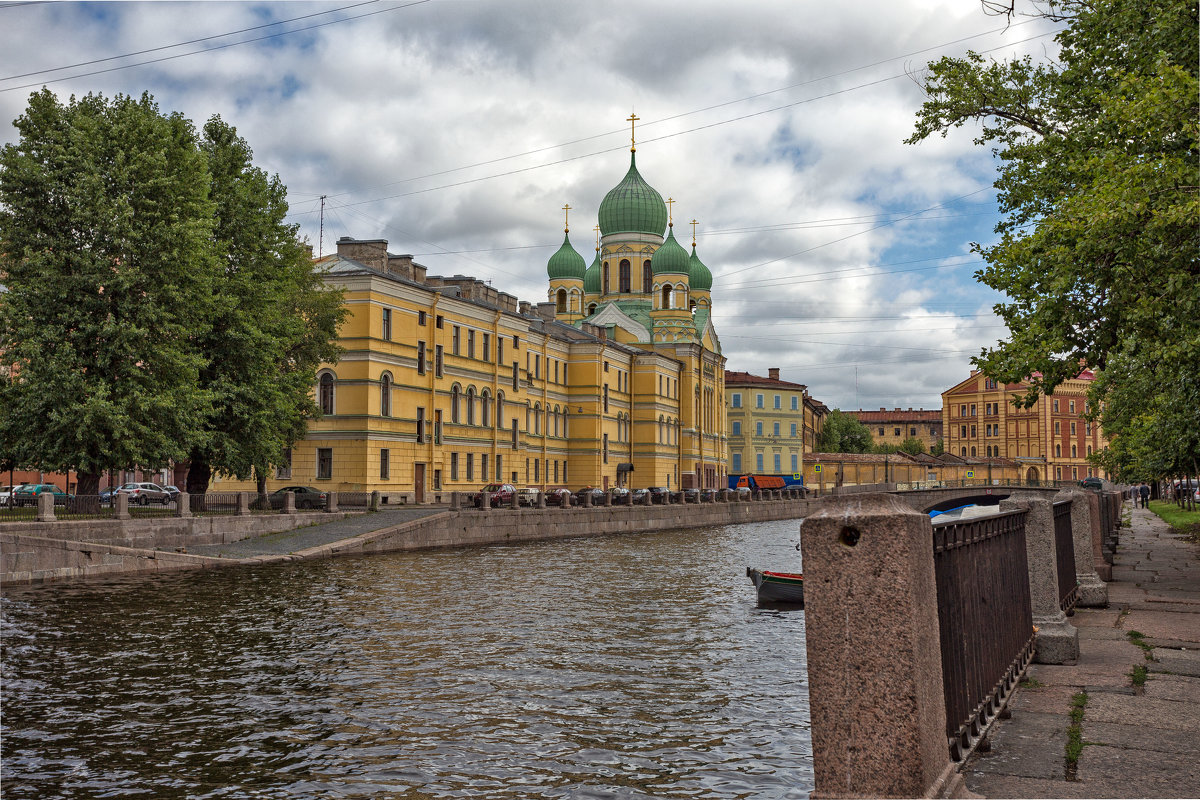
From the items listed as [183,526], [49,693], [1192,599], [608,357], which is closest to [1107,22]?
[1192,599]

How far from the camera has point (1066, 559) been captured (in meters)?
12.2

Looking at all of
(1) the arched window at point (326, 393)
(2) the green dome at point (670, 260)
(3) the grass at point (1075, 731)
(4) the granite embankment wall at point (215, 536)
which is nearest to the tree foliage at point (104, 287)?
(4) the granite embankment wall at point (215, 536)

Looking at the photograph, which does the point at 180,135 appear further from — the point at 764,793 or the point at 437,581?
the point at 764,793

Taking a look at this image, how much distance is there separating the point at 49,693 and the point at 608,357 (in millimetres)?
59590

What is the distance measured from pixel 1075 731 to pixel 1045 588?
2723 millimetres

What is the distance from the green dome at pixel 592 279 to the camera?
9075 cm

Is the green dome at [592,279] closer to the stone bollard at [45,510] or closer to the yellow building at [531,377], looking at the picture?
the yellow building at [531,377]

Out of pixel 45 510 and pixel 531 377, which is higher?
pixel 531 377

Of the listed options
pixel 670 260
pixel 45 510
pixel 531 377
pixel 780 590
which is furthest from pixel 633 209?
pixel 780 590

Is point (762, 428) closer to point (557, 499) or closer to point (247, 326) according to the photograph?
point (557, 499)

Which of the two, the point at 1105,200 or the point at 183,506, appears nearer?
the point at 1105,200

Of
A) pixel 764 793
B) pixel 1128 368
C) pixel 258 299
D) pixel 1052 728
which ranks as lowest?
pixel 764 793

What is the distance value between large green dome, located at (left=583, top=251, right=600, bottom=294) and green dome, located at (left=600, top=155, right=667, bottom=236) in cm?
629

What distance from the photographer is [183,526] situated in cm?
2902
